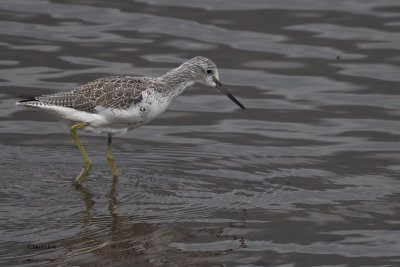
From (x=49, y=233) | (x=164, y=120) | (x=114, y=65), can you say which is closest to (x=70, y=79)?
(x=114, y=65)

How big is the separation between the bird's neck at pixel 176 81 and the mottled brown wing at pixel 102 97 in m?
0.25

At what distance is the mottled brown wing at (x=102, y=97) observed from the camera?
9.32 m

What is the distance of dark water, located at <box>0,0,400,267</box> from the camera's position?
790cm

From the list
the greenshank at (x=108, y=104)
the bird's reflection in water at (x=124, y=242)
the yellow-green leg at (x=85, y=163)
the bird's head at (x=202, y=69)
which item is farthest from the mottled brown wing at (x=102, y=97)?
the bird's reflection in water at (x=124, y=242)

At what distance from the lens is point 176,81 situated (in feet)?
32.1

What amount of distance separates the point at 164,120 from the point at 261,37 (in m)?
3.32

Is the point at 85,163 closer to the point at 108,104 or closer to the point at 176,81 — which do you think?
the point at 108,104

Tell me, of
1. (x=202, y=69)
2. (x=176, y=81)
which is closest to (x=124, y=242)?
(x=176, y=81)

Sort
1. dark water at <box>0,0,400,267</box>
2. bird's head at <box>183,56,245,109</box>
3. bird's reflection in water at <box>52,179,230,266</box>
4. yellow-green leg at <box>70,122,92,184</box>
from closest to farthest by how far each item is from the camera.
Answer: bird's reflection in water at <box>52,179,230,266</box> < dark water at <box>0,0,400,267</box> < yellow-green leg at <box>70,122,92,184</box> < bird's head at <box>183,56,245,109</box>

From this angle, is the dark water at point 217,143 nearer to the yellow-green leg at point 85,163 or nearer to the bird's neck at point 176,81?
the yellow-green leg at point 85,163

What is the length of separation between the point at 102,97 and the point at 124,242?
2011 mm

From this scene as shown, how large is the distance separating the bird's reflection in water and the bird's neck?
5.20ft

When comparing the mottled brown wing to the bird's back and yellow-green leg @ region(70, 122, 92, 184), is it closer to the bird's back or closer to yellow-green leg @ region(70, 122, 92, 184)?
the bird's back

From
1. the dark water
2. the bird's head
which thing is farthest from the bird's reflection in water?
the bird's head
